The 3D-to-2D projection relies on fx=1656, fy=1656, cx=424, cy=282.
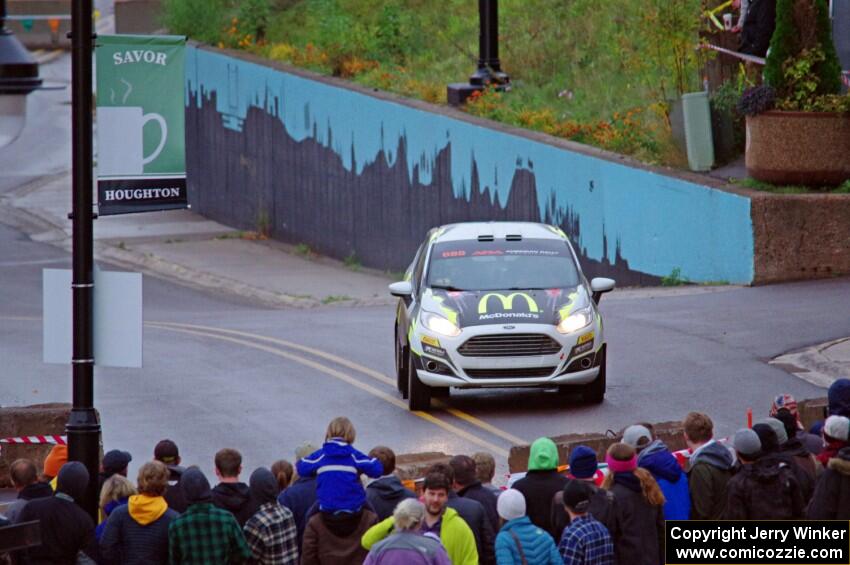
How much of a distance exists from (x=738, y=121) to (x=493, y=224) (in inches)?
396

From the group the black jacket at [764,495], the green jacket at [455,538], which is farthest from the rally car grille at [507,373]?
the green jacket at [455,538]

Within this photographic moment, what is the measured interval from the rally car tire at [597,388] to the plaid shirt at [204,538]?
27.8ft

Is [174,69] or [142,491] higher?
[174,69]

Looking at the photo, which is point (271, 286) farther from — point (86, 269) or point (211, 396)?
point (86, 269)

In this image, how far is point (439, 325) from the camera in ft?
56.4

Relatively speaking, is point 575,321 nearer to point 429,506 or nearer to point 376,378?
point 376,378

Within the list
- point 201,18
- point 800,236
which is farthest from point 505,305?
point 201,18

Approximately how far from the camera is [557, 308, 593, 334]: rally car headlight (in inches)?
673

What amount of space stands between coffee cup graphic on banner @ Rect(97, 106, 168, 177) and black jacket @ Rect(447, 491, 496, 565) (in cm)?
334

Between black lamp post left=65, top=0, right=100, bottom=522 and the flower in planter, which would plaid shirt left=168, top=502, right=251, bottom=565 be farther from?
the flower in planter

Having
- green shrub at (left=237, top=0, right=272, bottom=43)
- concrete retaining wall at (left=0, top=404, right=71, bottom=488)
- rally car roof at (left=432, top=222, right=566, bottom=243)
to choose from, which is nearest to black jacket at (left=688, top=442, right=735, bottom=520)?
concrete retaining wall at (left=0, top=404, right=71, bottom=488)

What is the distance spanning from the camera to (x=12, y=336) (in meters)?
24.3

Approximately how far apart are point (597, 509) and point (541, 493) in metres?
0.52

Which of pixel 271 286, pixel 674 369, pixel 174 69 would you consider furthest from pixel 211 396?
pixel 271 286
